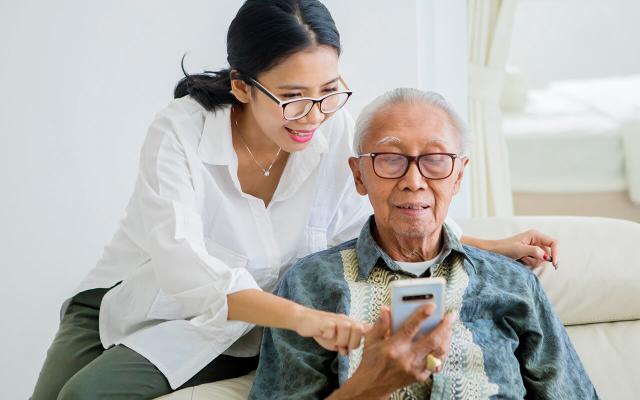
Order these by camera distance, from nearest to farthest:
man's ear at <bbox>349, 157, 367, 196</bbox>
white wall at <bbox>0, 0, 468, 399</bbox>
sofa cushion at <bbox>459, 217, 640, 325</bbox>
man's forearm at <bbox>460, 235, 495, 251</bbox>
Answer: man's ear at <bbox>349, 157, 367, 196</bbox> < man's forearm at <bbox>460, 235, 495, 251</bbox> < sofa cushion at <bbox>459, 217, 640, 325</bbox> < white wall at <bbox>0, 0, 468, 399</bbox>

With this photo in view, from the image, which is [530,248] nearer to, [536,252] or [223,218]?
[536,252]

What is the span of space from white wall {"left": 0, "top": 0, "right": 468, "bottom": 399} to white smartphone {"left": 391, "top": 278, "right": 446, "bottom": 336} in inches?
69.1

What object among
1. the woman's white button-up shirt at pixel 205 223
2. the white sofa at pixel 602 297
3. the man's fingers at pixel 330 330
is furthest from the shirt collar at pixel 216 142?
the man's fingers at pixel 330 330

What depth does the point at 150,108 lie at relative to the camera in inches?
126

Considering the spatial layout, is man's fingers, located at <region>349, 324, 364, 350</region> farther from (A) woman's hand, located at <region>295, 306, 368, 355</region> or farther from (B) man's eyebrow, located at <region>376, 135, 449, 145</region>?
(B) man's eyebrow, located at <region>376, 135, 449, 145</region>

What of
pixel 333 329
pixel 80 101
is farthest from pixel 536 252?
pixel 80 101

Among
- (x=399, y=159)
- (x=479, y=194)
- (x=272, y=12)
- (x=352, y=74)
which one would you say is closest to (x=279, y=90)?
(x=272, y=12)

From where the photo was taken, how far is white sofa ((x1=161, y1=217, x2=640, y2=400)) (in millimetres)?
2123

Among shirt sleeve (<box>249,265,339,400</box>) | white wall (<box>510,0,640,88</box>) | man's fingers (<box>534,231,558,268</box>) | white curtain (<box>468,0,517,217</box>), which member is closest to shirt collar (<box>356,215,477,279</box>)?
shirt sleeve (<box>249,265,339,400</box>)

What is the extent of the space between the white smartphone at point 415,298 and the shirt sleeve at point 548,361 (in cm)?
45

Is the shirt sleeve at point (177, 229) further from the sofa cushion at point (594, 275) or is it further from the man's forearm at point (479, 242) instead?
the sofa cushion at point (594, 275)

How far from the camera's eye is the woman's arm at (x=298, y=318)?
1495mm

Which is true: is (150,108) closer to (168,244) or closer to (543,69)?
(168,244)

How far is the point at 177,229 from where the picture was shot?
1.79 metres
